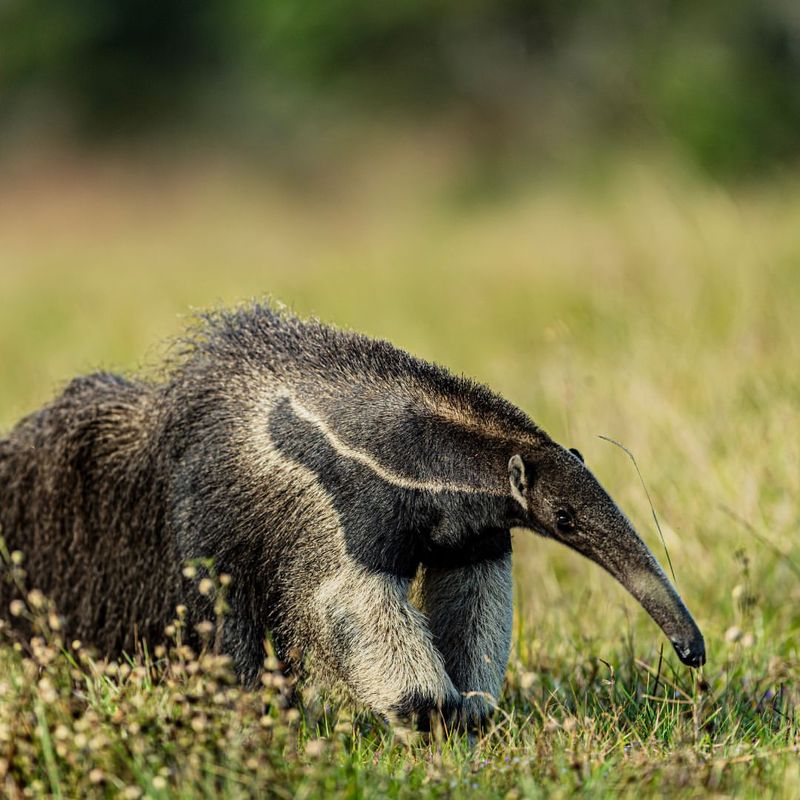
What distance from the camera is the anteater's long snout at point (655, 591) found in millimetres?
4359

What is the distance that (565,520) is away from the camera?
446 centimetres

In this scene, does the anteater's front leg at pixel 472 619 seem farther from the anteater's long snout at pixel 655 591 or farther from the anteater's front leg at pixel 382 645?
the anteater's long snout at pixel 655 591

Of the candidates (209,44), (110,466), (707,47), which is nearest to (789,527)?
(110,466)

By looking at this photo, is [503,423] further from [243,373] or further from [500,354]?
[500,354]

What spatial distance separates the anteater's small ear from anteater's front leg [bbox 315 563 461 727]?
49 cm

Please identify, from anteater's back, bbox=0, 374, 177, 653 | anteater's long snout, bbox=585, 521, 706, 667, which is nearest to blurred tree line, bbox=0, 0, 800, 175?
anteater's back, bbox=0, 374, 177, 653

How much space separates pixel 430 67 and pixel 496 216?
55.8ft

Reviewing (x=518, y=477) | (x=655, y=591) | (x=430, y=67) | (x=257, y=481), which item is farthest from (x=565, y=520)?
(x=430, y=67)

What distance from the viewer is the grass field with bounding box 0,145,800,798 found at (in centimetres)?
387

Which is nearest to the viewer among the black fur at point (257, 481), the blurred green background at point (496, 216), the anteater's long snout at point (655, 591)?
the anteater's long snout at point (655, 591)

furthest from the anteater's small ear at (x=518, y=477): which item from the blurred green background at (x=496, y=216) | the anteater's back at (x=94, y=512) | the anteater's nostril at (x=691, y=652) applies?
the anteater's back at (x=94, y=512)

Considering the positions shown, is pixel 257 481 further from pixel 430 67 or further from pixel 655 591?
pixel 430 67

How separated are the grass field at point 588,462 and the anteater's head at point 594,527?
27 centimetres

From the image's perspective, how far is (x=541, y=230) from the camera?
18594mm
